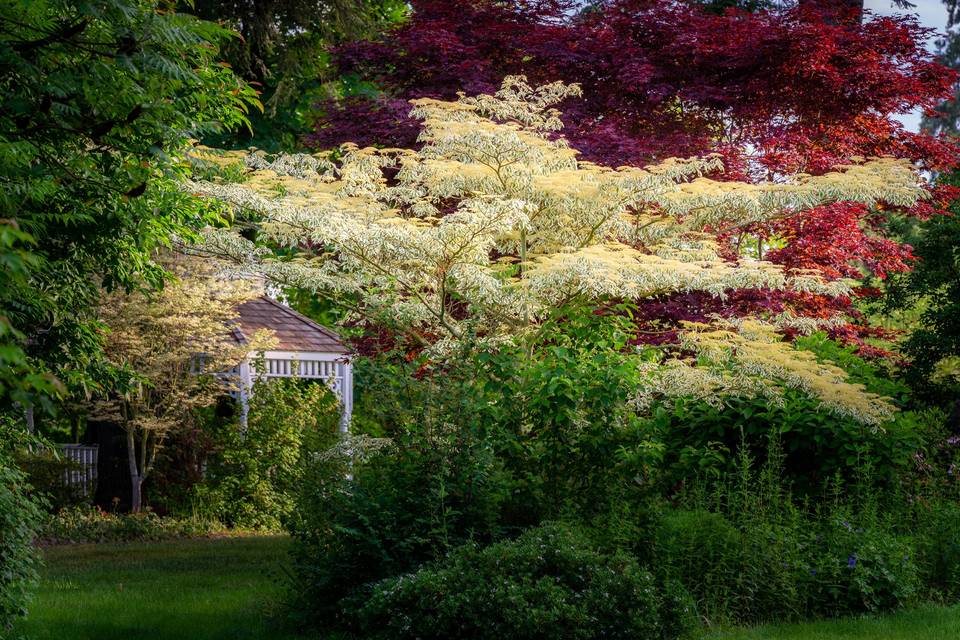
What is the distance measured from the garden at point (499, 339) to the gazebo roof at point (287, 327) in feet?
4.96

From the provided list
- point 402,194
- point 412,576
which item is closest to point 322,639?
point 412,576

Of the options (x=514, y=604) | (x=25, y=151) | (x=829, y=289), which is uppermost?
(x=25, y=151)

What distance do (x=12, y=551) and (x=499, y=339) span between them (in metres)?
3.93

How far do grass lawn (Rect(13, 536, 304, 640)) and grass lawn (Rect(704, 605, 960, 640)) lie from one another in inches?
113

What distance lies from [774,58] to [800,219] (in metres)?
1.80

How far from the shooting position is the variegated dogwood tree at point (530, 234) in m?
7.87

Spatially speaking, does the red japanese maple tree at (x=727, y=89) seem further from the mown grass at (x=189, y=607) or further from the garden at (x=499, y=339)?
the mown grass at (x=189, y=607)

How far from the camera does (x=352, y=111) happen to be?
12.2 meters

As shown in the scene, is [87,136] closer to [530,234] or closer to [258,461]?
[530,234]

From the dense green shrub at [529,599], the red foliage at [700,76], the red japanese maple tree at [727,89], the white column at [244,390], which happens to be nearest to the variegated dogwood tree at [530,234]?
the red japanese maple tree at [727,89]

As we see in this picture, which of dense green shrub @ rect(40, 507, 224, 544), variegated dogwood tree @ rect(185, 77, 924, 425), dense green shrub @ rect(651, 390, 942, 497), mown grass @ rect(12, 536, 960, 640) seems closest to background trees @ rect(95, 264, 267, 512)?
dense green shrub @ rect(40, 507, 224, 544)

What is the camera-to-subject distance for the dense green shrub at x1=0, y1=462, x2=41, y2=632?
5840 mm

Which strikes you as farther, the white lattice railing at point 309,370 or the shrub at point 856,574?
the white lattice railing at point 309,370

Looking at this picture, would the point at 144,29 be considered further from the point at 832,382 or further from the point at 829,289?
the point at 829,289
